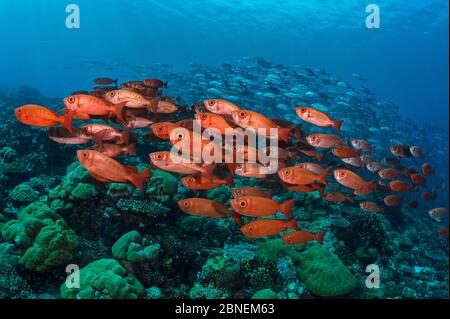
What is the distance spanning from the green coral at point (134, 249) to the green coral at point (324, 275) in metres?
2.85

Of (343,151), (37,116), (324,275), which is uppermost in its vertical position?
(37,116)

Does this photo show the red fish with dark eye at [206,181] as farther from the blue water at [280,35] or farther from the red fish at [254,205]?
the blue water at [280,35]

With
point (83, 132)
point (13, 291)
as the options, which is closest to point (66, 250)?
point (13, 291)

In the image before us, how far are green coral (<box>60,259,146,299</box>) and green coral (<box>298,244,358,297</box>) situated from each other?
10.1 feet

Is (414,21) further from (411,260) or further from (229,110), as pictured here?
(229,110)

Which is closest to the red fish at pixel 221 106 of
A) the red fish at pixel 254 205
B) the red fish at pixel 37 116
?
the red fish at pixel 254 205

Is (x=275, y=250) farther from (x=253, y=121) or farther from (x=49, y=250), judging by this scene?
(x=49, y=250)

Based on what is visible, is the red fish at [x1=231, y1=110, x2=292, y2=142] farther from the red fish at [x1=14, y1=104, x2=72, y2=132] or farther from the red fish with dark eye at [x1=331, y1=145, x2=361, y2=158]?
the red fish with dark eye at [x1=331, y1=145, x2=361, y2=158]

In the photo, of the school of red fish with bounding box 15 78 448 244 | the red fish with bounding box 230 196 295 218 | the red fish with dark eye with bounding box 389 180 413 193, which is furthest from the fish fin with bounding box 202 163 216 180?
the red fish with dark eye with bounding box 389 180 413 193

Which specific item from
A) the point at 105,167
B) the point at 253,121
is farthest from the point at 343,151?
the point at 105,167

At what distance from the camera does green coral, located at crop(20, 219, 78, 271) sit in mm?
4934

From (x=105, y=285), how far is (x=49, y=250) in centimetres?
124

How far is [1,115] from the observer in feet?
53.4

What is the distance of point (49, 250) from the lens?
4977 millimetres
